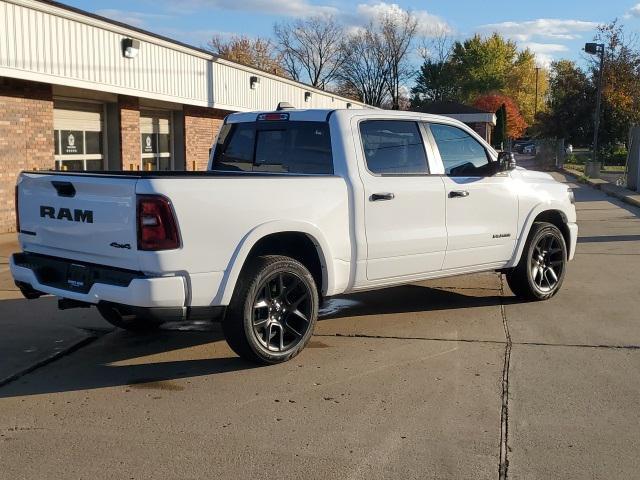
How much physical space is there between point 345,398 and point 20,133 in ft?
31.3

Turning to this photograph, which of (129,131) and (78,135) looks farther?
(129,131)

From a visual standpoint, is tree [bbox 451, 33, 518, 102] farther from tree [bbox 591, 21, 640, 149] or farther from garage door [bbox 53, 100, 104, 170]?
garage door [bbox 53, 100, 104, 170]

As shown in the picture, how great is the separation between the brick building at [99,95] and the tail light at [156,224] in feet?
25.4

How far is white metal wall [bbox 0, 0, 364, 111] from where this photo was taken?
11.4 meters

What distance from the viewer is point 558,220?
Answer: 8148 mm

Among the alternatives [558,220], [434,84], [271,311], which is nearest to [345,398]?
[271,311]

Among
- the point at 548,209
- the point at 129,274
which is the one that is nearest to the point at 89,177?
the point at 129,274

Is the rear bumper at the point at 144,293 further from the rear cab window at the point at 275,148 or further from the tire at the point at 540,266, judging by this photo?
the tire at the point at 540,266

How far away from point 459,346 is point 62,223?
335cm

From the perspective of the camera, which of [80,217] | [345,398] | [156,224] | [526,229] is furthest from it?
[526,229]

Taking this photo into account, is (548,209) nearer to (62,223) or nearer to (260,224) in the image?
(260,224)

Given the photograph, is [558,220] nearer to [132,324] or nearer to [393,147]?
[393,147]

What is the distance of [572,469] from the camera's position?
390 cm

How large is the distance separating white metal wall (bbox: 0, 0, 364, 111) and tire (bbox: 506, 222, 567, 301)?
824cm
